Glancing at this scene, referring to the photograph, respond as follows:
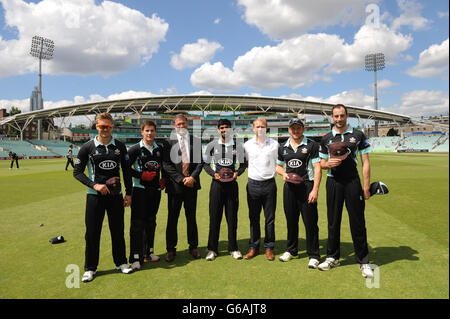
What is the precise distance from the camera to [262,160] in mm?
4215

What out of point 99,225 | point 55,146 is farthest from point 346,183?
point 55,146

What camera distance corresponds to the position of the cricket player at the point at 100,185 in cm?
363

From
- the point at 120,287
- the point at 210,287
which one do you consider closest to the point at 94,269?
the point at 120,287

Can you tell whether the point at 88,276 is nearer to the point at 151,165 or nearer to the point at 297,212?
the point at 151,165

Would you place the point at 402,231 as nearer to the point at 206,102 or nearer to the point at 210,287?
the point at 210,287

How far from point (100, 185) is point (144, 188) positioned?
0.65 metres

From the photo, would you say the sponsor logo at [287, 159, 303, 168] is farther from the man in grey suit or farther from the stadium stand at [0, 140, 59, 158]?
the stadium stand at [0, 140, 59, 158]

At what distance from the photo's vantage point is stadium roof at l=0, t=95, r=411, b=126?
225 ft

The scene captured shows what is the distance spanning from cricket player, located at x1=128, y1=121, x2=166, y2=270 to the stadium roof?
228 feet

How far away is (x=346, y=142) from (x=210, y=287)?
8.84 ft

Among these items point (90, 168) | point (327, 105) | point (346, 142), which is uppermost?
point (327, 105)

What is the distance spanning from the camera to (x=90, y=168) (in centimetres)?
368

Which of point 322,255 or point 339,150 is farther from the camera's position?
point 322,255

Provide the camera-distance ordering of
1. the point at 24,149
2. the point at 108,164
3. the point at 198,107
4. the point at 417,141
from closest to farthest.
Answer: the point at 108,164
the point at 24,149
the point at 417,141
the point at 198,107
